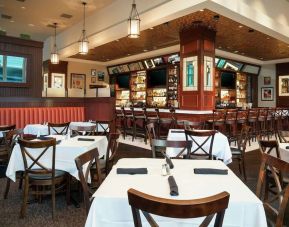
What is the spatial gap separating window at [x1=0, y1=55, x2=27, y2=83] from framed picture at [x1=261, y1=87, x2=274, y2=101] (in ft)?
38.6

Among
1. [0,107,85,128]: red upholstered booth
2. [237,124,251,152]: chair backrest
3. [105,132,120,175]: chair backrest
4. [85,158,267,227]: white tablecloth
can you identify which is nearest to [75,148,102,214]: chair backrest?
[85,158,267,227]: white tablecloth

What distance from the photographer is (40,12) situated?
9.14 m

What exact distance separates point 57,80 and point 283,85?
36.6 feet

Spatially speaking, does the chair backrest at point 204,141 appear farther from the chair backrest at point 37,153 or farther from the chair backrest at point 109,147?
the chair backrest at point 37,153

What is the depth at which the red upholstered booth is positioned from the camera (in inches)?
254

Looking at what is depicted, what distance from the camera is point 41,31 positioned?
1145 centimetres

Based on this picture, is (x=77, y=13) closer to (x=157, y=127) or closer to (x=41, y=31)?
(x=41, y=31)

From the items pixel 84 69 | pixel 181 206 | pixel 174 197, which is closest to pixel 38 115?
pixel 174 197

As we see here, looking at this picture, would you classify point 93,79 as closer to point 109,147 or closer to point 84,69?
point 84,69

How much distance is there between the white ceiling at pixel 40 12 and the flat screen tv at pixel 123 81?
4076 millimetres

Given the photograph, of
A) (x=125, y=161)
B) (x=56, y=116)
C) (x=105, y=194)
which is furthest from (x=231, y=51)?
(x=105, y=194)

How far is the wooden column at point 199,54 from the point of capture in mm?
7645

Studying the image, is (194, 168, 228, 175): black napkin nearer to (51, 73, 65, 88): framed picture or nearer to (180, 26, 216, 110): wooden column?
(180, 26, 216, 110): wooden column

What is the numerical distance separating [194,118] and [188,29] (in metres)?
2.66
